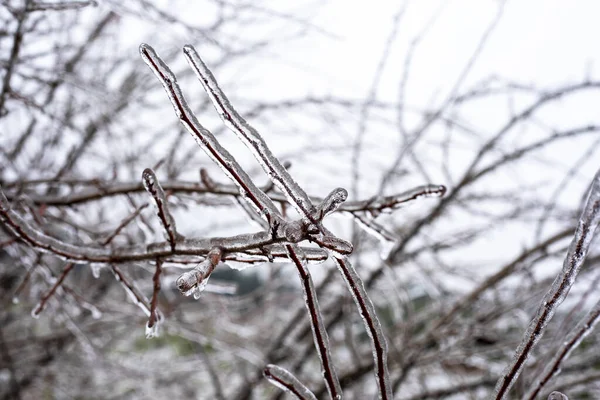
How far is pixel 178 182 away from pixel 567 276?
2.36ft

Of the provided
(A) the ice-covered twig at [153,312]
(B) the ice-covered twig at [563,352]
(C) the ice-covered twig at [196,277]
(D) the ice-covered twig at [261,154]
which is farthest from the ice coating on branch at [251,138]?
(B) the ice-covered twig at [563,352]

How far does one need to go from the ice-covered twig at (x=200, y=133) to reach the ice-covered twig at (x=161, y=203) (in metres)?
0.13

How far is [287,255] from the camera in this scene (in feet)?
1.91

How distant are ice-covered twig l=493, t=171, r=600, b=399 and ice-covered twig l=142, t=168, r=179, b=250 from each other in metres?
0.44

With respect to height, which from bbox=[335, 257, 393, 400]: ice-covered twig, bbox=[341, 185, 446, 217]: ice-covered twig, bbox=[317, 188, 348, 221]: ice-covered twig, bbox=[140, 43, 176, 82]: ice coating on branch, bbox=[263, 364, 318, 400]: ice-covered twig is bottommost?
bbox=[263, 364, 318, 400]: ice-covered twig

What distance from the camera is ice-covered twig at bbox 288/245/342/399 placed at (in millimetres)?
566

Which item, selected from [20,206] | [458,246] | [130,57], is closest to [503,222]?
[458,246]

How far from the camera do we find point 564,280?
22.4 inches

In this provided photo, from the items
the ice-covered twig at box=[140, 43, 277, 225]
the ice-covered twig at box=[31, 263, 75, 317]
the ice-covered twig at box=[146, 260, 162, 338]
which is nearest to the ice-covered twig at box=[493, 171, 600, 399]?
the ice-covered twig at box=[140, 43, 277, 225]

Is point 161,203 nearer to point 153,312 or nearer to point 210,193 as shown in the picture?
point 153,312

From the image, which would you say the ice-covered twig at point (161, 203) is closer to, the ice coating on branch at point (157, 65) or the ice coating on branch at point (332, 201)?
the ice coating on branch at point (157, 65)

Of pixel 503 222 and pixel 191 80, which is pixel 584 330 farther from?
pixel 191 80

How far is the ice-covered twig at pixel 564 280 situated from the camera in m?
0.56

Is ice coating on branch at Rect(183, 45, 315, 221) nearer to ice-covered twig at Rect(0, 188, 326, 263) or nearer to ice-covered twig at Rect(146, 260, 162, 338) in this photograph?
ice-covered twig at Rect(0, 188, 326, 263)
